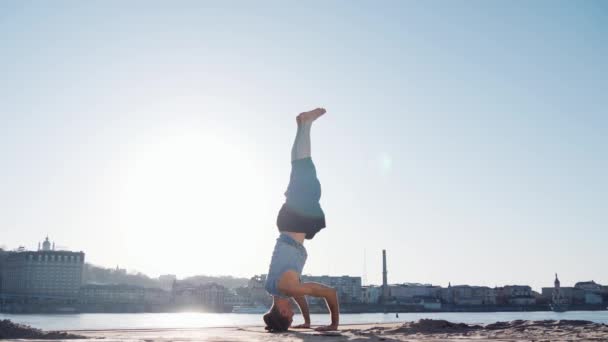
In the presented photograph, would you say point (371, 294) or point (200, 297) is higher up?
point (371, 294)

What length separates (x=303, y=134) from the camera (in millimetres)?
10016

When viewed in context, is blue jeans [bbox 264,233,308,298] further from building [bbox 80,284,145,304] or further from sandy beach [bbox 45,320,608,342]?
building [bbox 80,284,145,304]

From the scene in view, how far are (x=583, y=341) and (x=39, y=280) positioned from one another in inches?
6101

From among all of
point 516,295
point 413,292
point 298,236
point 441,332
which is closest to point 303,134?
point 298,236

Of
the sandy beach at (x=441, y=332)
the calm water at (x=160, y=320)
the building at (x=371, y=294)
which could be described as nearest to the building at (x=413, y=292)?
the building at (x=371, y=294)

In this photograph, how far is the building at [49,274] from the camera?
144 metres

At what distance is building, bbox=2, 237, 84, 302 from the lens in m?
144

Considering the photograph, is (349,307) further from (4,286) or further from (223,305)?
(4,286)

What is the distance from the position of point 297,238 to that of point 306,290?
0.88 metres

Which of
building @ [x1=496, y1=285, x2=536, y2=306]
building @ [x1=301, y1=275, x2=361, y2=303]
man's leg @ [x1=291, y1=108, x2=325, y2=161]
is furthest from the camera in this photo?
building @ [x1=496, y1=285, x2=536, y2=306]

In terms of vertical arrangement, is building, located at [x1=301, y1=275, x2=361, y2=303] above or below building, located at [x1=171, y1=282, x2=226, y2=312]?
above

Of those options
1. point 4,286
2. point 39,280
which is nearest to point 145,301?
point 39,280

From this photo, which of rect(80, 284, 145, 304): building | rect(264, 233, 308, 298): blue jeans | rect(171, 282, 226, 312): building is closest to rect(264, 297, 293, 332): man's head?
rect(264, 233, 308, 298): blue jeans

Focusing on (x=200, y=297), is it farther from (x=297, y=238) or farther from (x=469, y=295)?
(x=297, y=238)
